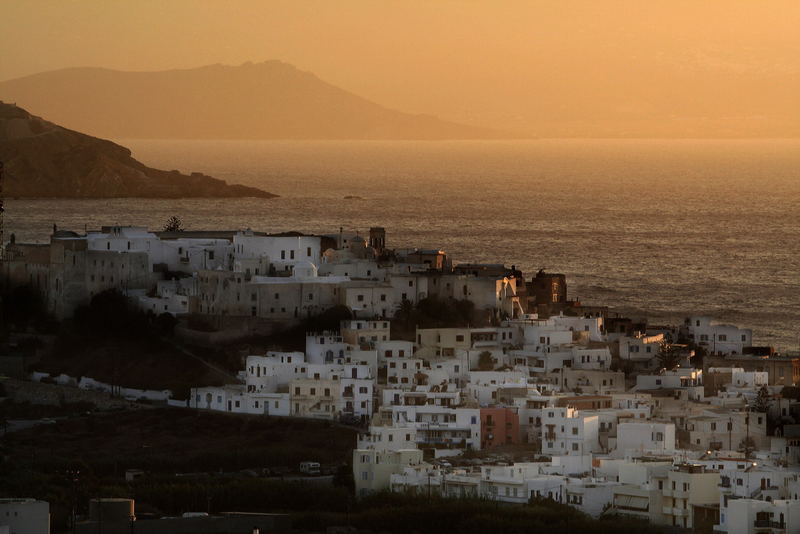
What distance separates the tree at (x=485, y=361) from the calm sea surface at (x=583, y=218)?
12130mm

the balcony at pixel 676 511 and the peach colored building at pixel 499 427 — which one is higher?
the peach colored building at pixel 499 427

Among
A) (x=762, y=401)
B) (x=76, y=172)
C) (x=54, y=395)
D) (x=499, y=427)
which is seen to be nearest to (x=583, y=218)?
(x=76, y=172)

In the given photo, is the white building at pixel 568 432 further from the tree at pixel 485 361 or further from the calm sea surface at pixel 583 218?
the calm sea surface at pixel 583 218

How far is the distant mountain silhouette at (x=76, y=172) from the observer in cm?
14075

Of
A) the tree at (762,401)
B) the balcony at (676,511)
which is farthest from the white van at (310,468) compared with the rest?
the tree at (762,401)

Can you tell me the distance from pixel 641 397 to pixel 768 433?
9.87ft

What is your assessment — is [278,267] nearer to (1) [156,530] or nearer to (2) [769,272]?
(1) [156,530]

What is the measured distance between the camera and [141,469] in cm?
4847

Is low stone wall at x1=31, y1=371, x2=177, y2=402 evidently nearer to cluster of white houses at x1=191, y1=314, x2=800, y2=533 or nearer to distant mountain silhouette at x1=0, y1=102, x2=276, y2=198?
cluster of white houses at x1=191, y1=314, x2=800, y2=533

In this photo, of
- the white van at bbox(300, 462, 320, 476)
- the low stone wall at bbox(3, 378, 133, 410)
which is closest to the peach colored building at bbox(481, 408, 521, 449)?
the white van at bbox(300, 462, 320, 476)

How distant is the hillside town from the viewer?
43.9 metres

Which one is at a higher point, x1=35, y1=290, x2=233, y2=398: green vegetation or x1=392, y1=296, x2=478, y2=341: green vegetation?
x1=392, y1=296, x2=478, y2=341: green vegetation

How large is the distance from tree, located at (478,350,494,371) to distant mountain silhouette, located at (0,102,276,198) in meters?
82.4

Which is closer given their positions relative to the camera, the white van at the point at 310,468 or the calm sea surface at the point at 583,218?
the white van at the point at 310,468
